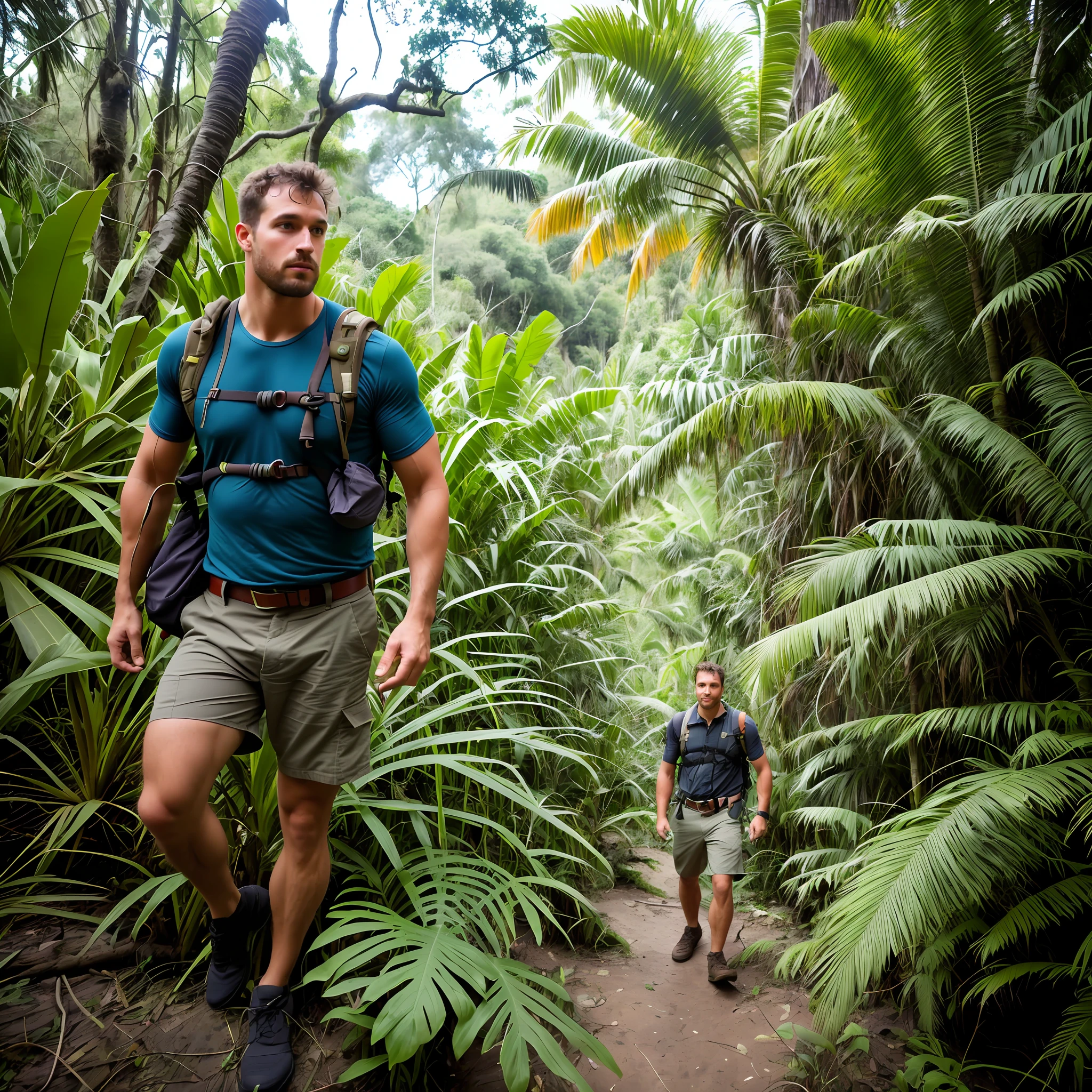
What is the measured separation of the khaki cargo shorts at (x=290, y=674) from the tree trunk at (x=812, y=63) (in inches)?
238

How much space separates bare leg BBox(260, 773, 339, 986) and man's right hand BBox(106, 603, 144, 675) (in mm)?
483

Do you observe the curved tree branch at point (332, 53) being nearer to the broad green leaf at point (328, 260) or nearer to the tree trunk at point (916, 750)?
the broad green leaf at point (328, 260)

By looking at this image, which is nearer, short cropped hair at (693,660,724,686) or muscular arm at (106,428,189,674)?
muscular arm at (106,428,189,674)

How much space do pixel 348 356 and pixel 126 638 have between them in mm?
934

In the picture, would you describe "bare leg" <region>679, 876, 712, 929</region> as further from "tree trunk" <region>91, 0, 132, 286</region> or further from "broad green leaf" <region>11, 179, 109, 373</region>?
"tree trunk" <region>91, 0, 132, 286</region>

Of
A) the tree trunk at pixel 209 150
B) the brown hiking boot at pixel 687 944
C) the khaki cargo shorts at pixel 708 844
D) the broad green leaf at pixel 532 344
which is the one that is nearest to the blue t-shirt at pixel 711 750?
the khaki cargo shorts at pixel 708 844

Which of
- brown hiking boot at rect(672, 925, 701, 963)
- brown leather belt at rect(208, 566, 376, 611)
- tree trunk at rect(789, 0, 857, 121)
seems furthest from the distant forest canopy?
brown hiking boot at rect(672, 925, 701, 963)

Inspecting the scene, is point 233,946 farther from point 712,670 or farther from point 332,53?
point 332,53

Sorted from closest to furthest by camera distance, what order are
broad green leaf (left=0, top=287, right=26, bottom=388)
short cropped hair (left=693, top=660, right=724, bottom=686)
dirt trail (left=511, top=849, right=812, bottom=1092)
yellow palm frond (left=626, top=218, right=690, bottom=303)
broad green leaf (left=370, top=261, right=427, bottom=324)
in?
broad green leaf (left=0, top=287, right=26, bottom=388)
dirt trail (left=511, top=849, right=812, bottom=1092)
broad green leaf (left=370, top=261, right=427, bottom=324)
short cropped hair (left=693, top=660, right=724, bottom=686)
yellow palm frond (left=626, top=218, right=690, bottom=303)

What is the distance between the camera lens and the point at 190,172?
3.46 m

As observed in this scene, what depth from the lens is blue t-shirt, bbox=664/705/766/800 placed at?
4.49 m

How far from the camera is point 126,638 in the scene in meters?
2.01

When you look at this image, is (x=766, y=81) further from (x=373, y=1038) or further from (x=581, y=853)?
(x=373, y=1038)

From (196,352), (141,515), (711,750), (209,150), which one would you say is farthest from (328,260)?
(711,750)
